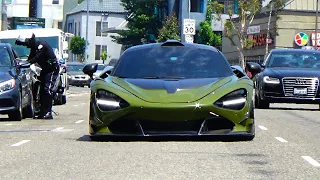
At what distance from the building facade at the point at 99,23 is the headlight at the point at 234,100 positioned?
105402 mm

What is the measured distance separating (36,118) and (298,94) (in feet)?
23.8

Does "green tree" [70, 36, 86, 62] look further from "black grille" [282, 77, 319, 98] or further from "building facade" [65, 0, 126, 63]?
"black grille" [282, 77, 319, 98]

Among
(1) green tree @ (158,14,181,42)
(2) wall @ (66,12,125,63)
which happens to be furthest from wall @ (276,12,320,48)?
(2) wall @ (66,12,125,63)

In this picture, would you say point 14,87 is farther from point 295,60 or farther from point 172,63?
point 295,60

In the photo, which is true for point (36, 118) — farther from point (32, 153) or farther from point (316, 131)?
point (32, 153)

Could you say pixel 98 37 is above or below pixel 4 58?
above

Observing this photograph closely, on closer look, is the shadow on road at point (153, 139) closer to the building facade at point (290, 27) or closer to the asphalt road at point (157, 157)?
the asphalt road at point (157, 157)

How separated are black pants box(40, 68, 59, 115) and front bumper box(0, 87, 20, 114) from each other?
1.04 meters

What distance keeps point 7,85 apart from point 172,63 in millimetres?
5509

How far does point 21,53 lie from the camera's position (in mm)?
36875

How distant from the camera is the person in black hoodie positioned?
19.2 m

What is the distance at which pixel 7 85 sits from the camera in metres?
18.4

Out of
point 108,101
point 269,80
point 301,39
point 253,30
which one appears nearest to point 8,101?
point 108,101

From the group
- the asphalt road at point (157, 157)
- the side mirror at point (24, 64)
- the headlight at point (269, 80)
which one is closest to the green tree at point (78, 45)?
the headlight at point (269, 80)
